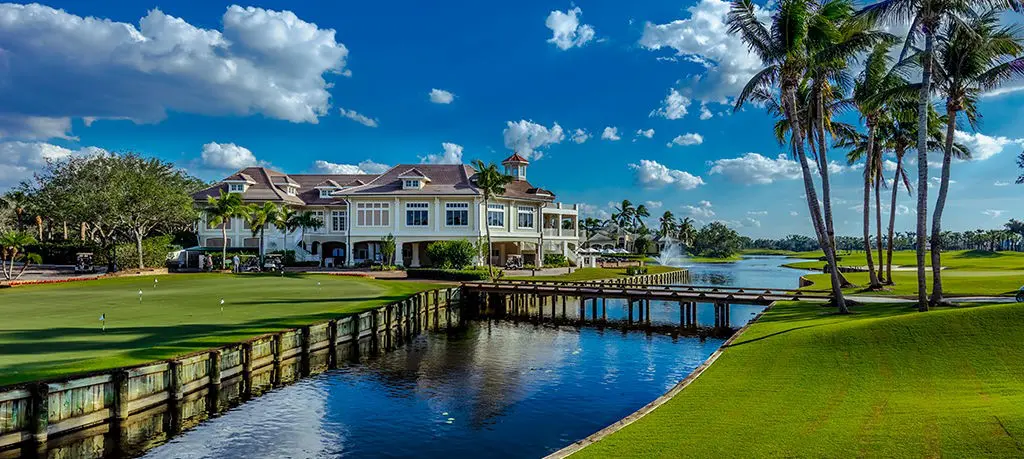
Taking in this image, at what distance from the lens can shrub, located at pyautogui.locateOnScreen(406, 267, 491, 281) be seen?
49.7m

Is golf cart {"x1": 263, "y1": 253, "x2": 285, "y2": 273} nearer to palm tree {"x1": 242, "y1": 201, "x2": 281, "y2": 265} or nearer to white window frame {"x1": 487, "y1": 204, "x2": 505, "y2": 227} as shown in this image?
palm tree {"x1": 242, "y1": 201, "x2": 281, "y2": 265}

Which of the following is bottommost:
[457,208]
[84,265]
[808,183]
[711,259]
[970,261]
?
[711,259]

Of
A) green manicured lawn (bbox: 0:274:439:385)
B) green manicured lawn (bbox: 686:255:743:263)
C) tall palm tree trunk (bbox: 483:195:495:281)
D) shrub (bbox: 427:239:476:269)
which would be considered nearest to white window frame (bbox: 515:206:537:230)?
tall palm tree trunk (bbox: 483:195:495:281)

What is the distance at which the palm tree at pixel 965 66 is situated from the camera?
23438 millimetres

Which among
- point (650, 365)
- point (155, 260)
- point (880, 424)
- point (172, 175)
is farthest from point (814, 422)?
point (172, 175)

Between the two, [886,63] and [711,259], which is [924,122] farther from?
[711,259]

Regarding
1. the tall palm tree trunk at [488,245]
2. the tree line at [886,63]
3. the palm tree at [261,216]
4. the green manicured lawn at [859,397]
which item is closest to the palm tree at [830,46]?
the tree line at [886,63]

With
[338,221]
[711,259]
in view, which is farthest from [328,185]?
[711,259]

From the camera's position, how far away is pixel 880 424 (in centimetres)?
1055

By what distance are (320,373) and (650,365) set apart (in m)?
13.5

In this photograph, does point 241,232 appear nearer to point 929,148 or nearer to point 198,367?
point 198,367

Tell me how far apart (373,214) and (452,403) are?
1803 inches

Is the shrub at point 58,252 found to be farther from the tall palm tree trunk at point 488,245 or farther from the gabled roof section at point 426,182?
the tall palm tree trunk at point 488,245

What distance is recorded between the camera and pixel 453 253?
184 feet
